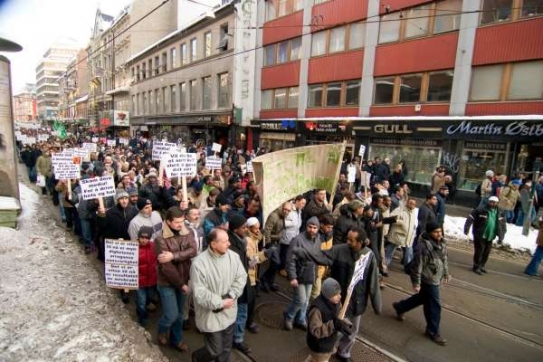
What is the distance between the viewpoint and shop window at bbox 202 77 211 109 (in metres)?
27.7

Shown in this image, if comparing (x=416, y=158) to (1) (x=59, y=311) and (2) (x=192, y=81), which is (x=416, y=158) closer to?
(1) (x=59, y=311)

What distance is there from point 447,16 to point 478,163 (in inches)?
266

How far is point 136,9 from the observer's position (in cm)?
3734

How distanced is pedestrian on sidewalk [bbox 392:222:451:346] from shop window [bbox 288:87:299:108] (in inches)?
706

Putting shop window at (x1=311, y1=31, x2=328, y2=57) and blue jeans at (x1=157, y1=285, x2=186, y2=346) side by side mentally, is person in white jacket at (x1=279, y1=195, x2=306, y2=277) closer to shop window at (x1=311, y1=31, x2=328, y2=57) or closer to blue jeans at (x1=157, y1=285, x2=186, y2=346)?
blue jeans at (x1=157, y1=285, x2=186, y2=346)

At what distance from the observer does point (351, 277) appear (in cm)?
370

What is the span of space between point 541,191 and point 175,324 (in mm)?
11869

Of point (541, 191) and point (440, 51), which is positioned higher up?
point (440, 51)

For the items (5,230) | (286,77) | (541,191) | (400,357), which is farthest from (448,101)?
(5,230)

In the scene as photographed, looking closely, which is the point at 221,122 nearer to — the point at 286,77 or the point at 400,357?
the point at 286,77

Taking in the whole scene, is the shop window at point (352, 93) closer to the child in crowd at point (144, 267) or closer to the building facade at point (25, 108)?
the child in crowd at point (144, 267)

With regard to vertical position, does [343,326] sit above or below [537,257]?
above

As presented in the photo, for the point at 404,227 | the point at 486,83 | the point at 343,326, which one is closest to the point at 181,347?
the point at 343,326

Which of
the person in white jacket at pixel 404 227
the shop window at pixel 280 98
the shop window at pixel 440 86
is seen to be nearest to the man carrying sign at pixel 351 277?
the person in white jacket at pixel 404 227
